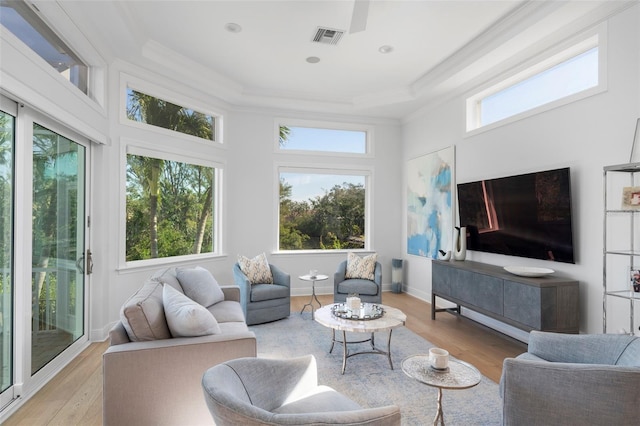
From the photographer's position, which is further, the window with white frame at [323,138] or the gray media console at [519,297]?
the window with white frame at [323,138]

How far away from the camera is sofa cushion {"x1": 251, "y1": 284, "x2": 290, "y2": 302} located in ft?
14.3

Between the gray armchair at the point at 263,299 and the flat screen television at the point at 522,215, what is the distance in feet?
8.43

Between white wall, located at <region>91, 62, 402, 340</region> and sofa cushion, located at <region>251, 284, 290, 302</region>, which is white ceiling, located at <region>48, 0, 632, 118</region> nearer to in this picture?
white wall, located at <region>91, 62, 402, 340</region>

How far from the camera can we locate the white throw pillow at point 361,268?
509cm

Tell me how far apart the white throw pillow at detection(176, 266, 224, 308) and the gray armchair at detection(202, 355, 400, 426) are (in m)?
1.83

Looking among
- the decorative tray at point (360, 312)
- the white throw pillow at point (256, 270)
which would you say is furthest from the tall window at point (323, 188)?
the decorative tray at point (360, 312)

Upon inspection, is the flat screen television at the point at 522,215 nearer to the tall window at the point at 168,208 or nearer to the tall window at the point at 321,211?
the tall window at the point at 321,211

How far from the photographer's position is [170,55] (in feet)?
14.0

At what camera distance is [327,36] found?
150 inches

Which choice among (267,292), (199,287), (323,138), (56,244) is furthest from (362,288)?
(56,244)

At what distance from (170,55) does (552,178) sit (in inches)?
177

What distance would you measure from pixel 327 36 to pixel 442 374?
346 cm

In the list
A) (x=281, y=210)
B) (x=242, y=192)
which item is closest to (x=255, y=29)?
(x=242, y=192)

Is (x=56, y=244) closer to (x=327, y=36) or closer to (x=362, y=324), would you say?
(x=362, y=324)
